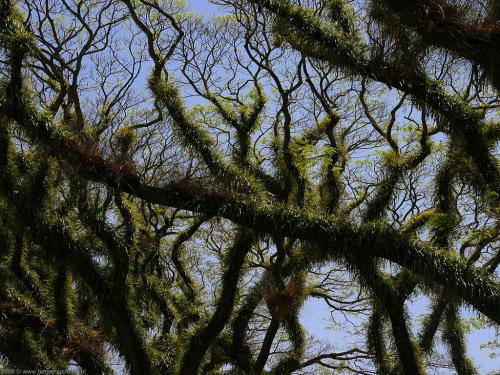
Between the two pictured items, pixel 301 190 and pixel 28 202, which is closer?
pixel 28 202

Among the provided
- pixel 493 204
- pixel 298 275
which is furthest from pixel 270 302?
pixel 493 204

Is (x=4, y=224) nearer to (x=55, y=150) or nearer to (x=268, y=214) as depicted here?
(x=55, y=150)

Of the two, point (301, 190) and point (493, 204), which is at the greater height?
point (301, 190)

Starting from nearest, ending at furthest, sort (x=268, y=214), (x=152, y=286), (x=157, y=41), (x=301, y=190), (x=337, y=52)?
(x=268, y=214)
(x=337, y=52)
(x=301, y=190)
(x=152, y=286)
(x=157, y=41)

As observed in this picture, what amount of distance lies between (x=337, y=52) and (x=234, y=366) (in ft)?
17.2

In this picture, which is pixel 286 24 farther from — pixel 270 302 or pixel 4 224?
pixel 4 224

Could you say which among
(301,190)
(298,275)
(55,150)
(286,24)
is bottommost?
(298,275)

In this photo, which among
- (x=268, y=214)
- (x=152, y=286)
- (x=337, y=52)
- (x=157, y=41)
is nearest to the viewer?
(x=268, y=214)

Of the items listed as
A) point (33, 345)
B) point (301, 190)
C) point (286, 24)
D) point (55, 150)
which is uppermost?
point (286, 24)

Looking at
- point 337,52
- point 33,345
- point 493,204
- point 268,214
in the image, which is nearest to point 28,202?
point 33,345

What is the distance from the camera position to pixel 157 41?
42.6ft

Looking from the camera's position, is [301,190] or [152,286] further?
[152,286]

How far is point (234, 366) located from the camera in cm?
1108

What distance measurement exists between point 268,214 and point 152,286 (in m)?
4.17
